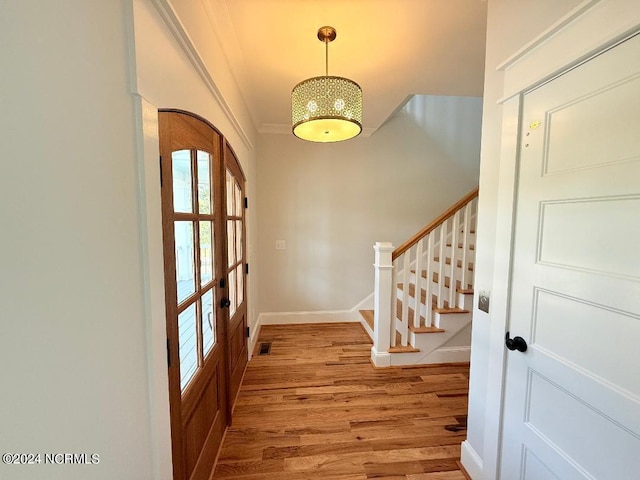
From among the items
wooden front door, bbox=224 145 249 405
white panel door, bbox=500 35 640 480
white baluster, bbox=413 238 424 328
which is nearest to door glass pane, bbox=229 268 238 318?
wooden front door, bbox=224 145 249 405

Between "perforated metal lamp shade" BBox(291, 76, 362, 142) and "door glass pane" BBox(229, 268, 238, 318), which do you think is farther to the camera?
"door glass pane" BBox(229, 268, 238, 318)

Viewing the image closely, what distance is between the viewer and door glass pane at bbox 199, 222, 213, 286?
1.37 m

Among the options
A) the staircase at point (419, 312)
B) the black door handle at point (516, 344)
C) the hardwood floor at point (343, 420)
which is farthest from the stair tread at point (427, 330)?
the black door handle at point (516, 344)

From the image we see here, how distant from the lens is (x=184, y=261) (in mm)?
1168

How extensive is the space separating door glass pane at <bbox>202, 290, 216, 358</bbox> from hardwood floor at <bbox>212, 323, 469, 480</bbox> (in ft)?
2.43

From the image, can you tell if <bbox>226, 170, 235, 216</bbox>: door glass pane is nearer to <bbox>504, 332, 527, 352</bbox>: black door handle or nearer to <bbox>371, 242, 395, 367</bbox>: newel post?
<bbox>371, 242, 395, 367</bbox>: newel post

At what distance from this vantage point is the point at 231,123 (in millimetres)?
1936

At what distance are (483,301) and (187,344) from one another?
149 centimetres

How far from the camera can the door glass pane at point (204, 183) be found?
1343 millimetres

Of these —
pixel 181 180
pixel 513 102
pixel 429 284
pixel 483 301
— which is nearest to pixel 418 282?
pixel 429 284

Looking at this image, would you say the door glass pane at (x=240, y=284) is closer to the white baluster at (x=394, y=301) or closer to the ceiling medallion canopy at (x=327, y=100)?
the ceiling medallion canopy at (x=327, y=100)

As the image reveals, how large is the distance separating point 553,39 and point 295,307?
334cm

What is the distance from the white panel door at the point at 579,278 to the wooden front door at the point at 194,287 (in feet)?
4.72

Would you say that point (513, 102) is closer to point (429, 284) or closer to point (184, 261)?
point (184, 261)
